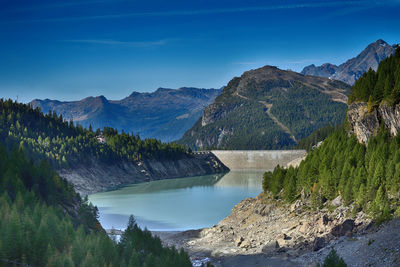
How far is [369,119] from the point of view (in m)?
59.8

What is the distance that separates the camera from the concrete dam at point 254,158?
191500 mm

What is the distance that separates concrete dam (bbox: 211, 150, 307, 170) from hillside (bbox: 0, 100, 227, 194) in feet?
33.7

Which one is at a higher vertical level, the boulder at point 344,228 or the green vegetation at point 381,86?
the green vegetation at point 381,86

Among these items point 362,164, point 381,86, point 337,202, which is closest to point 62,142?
point 381,86

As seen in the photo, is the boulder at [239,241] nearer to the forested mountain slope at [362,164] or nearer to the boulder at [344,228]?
the forested mountain slope at [362,164]

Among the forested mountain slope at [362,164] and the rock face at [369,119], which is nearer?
the forested mountain slope at [362,164]

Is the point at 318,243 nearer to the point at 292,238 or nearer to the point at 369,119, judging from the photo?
the point at 292,238

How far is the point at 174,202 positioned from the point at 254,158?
96893 mm

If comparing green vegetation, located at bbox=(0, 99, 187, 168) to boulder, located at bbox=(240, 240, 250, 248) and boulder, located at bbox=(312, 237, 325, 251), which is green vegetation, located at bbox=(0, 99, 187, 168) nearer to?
boulder, located at bbox=(240, 240, 250, 248)

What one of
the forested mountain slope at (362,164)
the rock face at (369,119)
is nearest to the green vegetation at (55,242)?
the forested mountain slope at (362,164)

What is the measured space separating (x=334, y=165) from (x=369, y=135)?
233 inches

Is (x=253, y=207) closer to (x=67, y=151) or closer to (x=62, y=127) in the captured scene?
(x=67, y=151)

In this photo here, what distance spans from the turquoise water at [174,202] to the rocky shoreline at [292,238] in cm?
1465

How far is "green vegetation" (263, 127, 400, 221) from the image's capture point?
46531 millimetres
